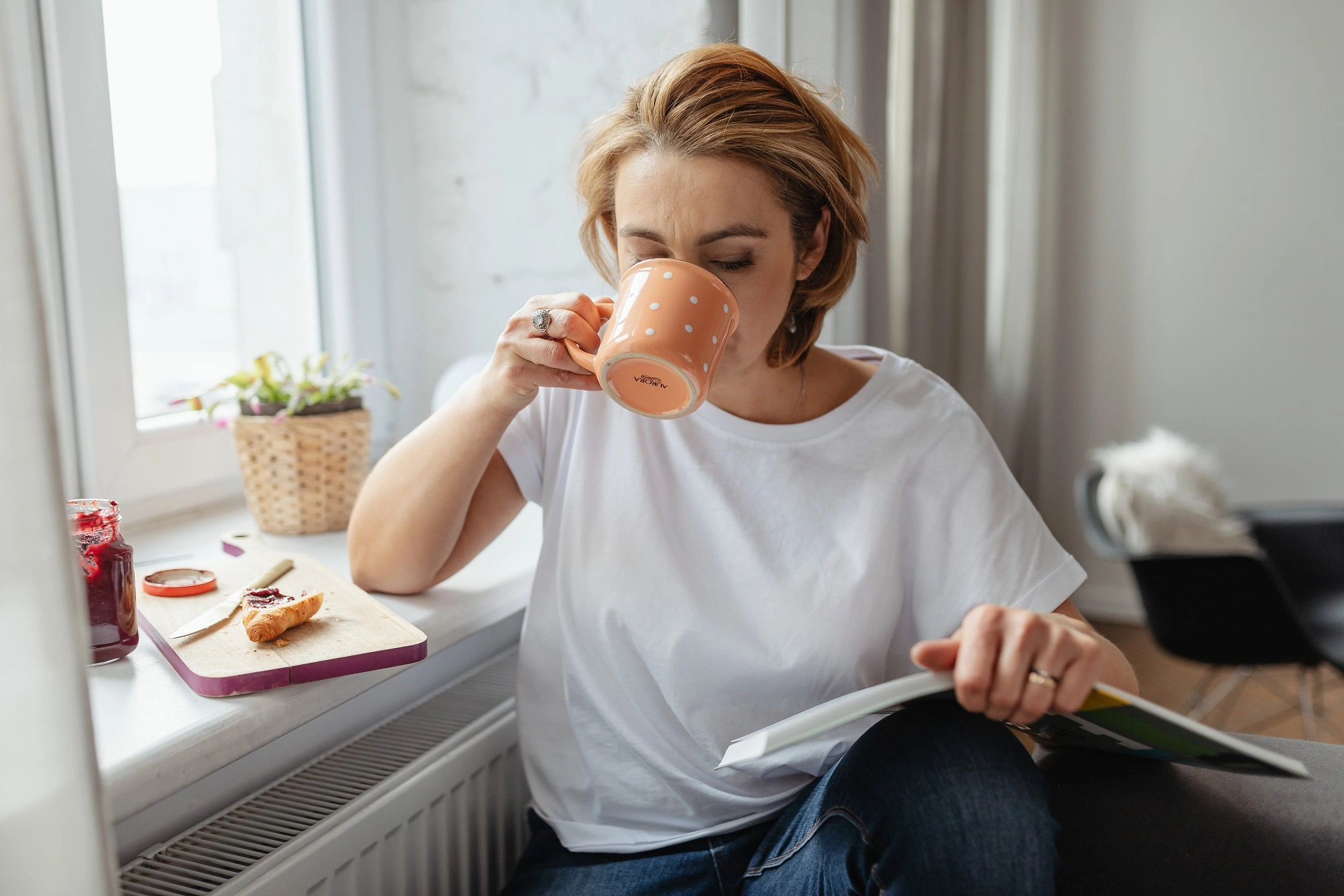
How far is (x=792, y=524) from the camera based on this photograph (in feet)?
3.33

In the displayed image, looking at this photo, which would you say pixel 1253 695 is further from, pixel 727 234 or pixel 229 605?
pixel 229 605

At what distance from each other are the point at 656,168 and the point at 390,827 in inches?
27.6

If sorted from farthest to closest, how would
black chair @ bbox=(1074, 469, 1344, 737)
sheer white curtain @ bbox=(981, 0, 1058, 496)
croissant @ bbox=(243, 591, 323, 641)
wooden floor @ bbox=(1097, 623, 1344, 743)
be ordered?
1. sheer white curtain @ bbox=(981, 0, 1058, 496)
2. wooden floor @ bbox=(1097, 623, 1344, 743)
3. black chair @ bbox=(1074, 469, 1344, 737)
4. croissant @ bbox=(243, 591, 323, 641)

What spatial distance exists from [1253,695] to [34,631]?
2.84 metres

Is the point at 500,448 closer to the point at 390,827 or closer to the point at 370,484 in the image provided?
the point at 370,484

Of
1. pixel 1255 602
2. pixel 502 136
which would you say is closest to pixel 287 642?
pixel 502 136

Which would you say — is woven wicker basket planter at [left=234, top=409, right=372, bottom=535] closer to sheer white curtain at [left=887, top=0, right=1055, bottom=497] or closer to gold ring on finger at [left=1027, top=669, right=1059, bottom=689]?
gold ring on finger at [left=1027, top=669, right=1059, bottom=689]

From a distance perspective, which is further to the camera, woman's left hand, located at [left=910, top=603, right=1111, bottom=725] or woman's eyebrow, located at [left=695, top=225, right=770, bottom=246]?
woman's eyebrow, located at [left=695, top=225, right=770, bottom=246]

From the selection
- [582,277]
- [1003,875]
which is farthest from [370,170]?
[1003,875]

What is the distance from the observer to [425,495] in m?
0.99

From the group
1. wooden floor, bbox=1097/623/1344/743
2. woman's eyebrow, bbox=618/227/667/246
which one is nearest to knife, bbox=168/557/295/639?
woman's eyebrow, bbox=618/227/667/246

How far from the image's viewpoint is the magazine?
63 cm

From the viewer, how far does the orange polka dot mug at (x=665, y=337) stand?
2.47 feet

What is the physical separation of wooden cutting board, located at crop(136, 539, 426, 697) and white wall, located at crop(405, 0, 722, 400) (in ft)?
2.45
